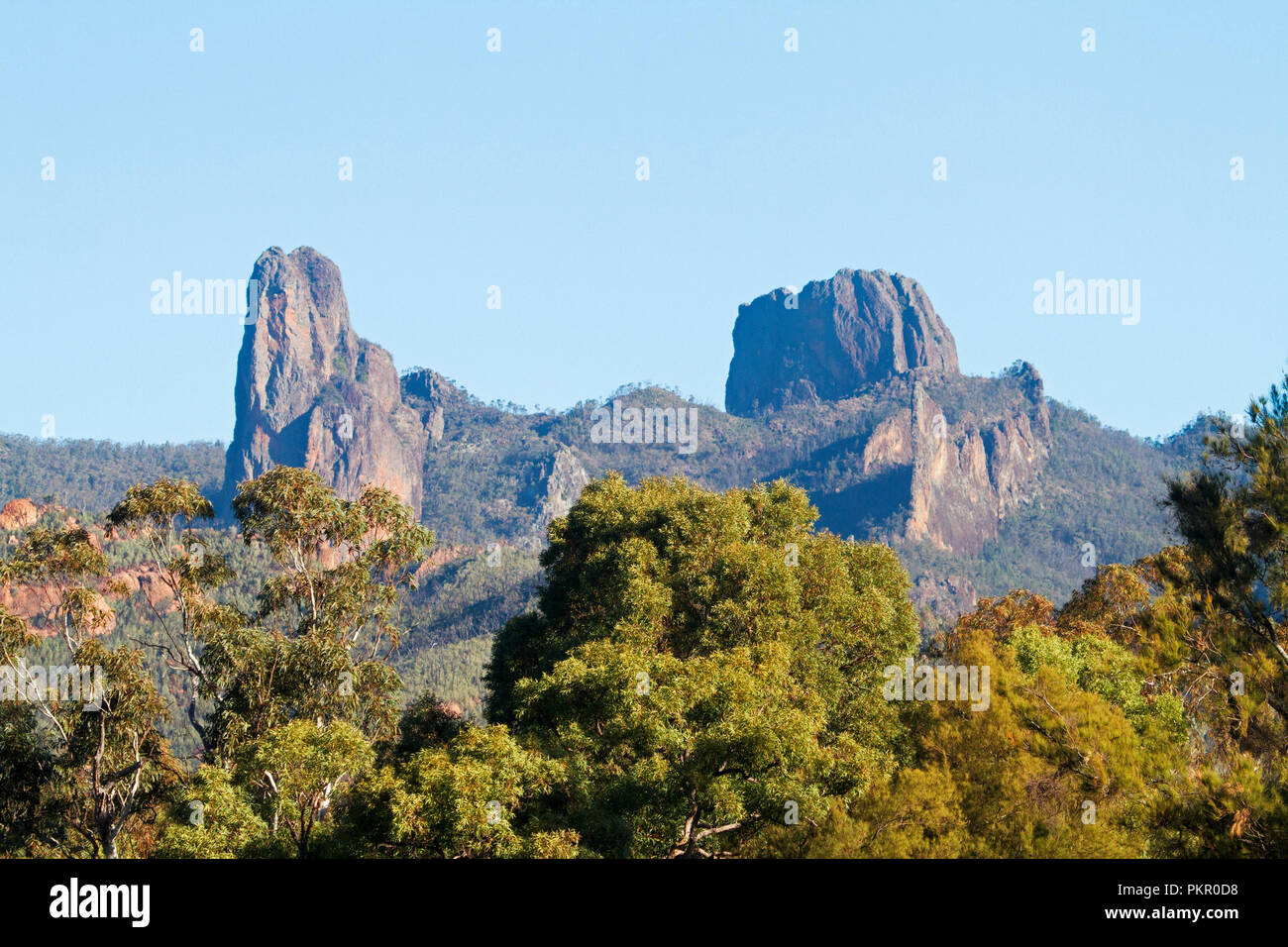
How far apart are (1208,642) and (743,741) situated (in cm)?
827

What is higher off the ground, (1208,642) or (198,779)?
(1208,642)

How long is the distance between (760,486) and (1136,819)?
1625 cm

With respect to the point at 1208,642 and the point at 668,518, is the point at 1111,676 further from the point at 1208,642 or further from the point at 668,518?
the point at 668,518

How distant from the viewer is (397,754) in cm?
3578

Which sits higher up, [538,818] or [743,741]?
[743,741]
